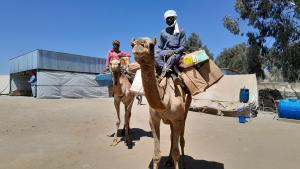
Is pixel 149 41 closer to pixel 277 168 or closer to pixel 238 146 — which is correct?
pixel 277 168

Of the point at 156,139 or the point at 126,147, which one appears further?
the point at 126,147

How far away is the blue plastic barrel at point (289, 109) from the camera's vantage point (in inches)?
550

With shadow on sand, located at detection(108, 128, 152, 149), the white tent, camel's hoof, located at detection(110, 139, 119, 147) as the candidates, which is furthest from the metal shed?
camel's hoof, located at detection(110, 139, 119, 147)

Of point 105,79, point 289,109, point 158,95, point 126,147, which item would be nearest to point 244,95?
point 289,109

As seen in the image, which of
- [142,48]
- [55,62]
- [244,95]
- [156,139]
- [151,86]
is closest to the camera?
[142,48]

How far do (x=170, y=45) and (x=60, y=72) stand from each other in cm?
2601

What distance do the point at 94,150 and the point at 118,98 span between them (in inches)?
63.5

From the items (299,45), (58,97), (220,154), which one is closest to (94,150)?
(220,154)

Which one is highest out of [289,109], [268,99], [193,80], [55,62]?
[55,62]

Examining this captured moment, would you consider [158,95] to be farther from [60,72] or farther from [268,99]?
[60,72]

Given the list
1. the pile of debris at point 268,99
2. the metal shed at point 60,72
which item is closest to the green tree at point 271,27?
the pile of debris at point 268,99

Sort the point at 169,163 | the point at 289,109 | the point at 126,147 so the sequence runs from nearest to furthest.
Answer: the point at 169,163 → the point at 126,147 → the point at 289,109

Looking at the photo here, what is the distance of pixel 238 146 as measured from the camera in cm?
803

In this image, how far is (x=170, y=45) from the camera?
5766 millimetres
